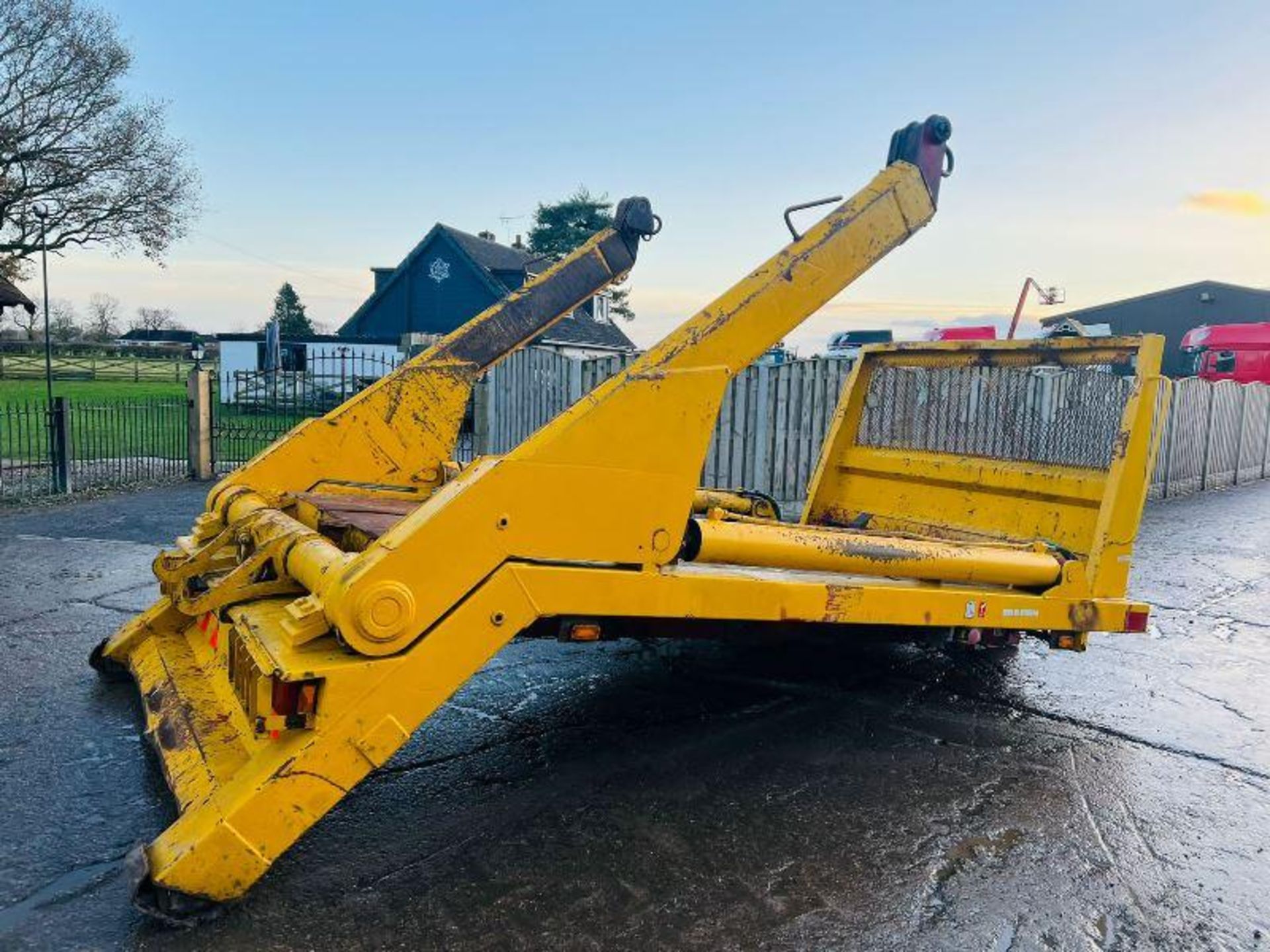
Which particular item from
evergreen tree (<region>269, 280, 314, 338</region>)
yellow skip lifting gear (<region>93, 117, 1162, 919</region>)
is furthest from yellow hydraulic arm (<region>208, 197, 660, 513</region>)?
evergreen tree (<region>269, 280, 314, 338</region>)

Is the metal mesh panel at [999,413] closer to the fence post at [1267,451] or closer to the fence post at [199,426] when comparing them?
the fence post at [199,426]

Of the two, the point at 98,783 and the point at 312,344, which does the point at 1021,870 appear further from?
the point at 312,344

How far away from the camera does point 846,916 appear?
2715mm

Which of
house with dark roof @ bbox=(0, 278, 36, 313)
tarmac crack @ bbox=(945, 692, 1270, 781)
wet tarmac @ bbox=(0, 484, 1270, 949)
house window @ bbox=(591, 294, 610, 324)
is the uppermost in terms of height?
house window @ bbox=(591, 294, 610, 324)

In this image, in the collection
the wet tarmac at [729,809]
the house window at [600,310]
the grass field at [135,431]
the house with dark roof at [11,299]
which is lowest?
the wet tarmac at [729,809]

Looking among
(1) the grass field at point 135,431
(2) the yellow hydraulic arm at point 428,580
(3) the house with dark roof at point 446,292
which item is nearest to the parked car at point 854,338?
(3) the house with dark roof at point 446,292

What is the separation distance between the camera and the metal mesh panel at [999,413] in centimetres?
480

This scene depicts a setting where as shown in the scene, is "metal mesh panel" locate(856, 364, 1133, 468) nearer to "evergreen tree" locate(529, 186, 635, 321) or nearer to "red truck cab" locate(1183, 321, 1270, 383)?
"red truck cab" locate(1183, 321, 1270, 383)

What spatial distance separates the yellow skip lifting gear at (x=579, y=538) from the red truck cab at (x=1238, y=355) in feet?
70.8

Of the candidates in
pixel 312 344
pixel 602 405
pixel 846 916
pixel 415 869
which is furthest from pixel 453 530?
pixel 312 344

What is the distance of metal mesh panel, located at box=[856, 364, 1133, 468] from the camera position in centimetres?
480

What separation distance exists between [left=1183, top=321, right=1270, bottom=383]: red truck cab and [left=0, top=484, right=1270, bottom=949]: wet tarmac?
21.7 m

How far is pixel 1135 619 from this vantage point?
4.21 metres

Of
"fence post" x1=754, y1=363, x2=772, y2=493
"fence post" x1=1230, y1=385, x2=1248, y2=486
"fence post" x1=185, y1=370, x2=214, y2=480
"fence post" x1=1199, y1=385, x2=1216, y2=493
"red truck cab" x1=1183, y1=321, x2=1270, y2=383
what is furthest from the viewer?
→ "red truck cab" x1=1183, y1=321, x2=1270, y2=383
